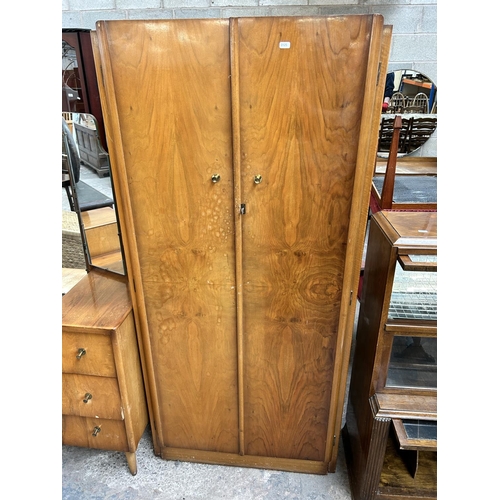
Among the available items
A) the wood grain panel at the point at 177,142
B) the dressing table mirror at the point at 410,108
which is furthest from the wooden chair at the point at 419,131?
the wood grain panel at the point at 177,142

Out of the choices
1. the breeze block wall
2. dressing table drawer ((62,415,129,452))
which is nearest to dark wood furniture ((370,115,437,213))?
the breeze block wall

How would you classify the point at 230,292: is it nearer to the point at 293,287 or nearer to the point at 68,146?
the point at 293,287

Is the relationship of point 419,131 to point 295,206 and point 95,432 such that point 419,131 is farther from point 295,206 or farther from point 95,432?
point 95,432

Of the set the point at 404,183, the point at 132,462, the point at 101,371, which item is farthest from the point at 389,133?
the point at 132,462

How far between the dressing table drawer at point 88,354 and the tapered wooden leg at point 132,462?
416mm

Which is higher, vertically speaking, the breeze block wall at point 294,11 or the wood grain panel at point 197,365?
the breeze block wall at point 294,11

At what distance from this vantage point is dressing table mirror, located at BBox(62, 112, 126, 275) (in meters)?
1.45

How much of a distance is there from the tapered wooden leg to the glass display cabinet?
896 millimetres

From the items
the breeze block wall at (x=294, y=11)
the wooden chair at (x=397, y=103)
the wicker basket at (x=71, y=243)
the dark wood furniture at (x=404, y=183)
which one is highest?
the breeze block wall at (x=294, y=11)

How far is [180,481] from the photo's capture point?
1562mm

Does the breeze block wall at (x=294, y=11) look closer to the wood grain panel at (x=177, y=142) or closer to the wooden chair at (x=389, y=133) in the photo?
the wooden chair at (x=389, y=133)

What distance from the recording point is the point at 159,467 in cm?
162

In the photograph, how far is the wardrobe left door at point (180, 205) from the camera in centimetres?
104
